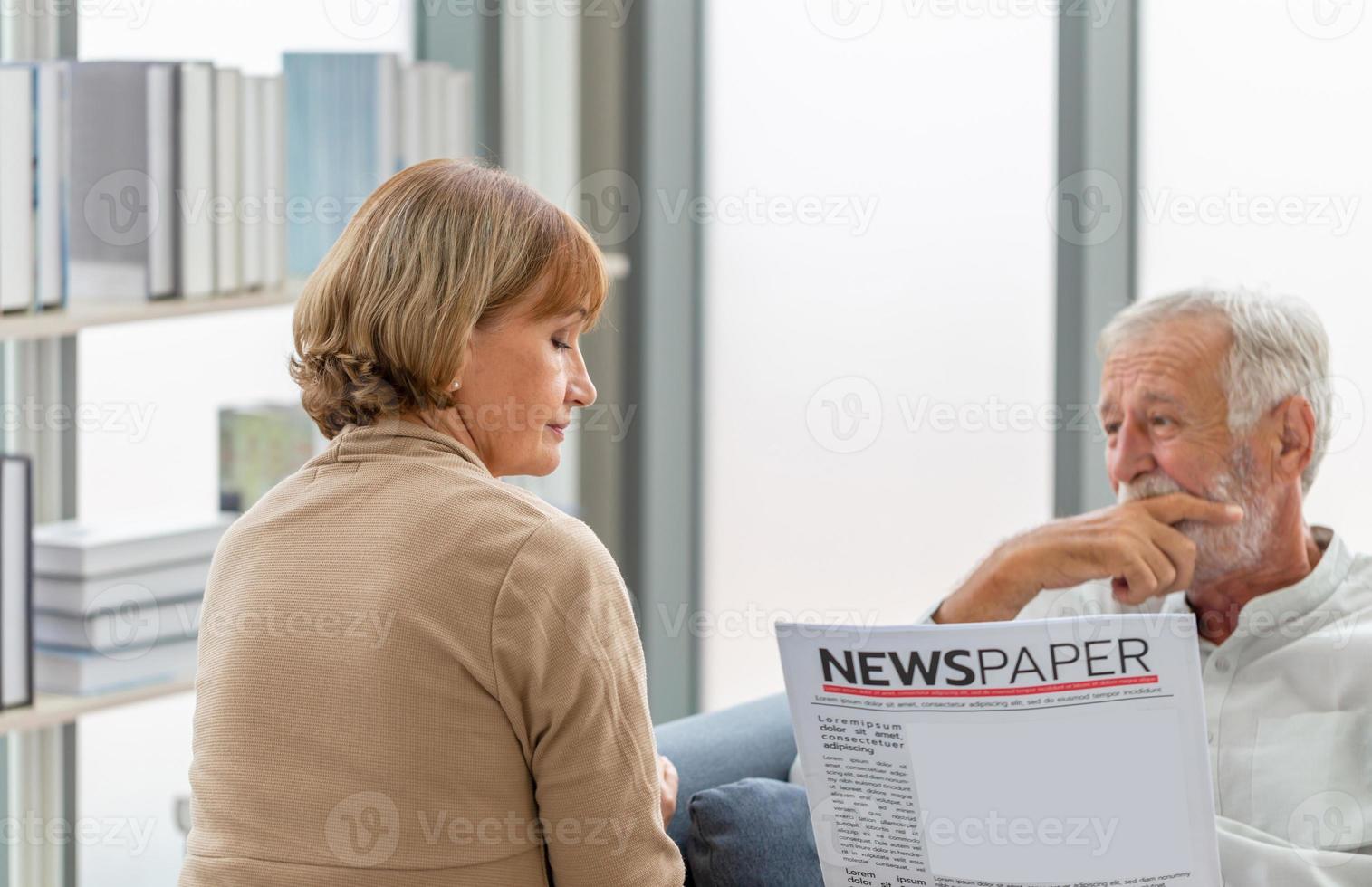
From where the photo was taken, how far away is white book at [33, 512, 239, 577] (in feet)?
8.08

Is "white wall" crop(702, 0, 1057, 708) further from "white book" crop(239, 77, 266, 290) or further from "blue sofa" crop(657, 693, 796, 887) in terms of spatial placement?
"white book" crop(239, 77, 266, 290)

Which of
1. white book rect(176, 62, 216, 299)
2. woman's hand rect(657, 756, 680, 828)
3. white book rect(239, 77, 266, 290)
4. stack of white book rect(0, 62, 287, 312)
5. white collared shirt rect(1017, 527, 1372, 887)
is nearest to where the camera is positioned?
woman's hand rect(657, 756, 680, 828)

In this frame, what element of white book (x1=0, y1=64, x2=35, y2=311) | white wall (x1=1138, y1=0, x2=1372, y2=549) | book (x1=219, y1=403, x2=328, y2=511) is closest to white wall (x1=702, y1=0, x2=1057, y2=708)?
white wall (x1=1138, y1=0, x2=1372, y2=549)

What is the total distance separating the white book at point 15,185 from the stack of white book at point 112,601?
41 centimetres

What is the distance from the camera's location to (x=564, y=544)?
4.66 feet

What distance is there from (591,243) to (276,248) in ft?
4.50

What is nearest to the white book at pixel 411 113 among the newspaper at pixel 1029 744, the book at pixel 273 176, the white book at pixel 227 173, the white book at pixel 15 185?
the book at pixel 273 176

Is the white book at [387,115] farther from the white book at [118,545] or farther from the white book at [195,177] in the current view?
the white book at [118,545]

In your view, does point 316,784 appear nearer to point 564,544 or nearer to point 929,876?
point 564,544

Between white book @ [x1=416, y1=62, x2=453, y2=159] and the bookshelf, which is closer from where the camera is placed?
the bookshelf

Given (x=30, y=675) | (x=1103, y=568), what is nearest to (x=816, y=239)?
(x=1103, y=568)

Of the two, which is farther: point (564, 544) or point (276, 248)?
point (276, 248)

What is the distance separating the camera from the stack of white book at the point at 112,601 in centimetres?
248

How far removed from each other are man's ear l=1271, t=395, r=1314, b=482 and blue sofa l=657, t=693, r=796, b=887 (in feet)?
2.76
